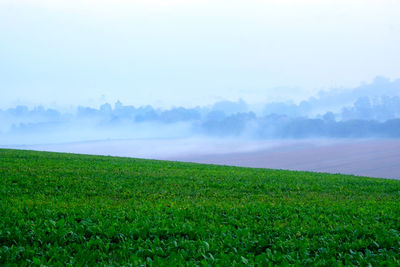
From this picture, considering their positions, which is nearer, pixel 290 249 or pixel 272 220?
pixel 290 249

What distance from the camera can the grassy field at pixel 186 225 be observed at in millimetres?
6137

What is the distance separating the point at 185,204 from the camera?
983 centimetres

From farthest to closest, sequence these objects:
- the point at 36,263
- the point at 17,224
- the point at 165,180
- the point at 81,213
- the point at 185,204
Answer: the point at 165,180, the point at 185,204, the point at 81,213, the point at 17,224, the point at 36,263

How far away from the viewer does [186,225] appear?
7.56m

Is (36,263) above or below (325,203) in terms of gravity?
below

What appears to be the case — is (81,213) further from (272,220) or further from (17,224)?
(272,220)

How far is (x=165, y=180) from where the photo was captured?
14.2m

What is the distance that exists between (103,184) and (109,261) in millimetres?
7060

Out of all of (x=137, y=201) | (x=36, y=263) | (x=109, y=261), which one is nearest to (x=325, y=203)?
(x=137, y=201)

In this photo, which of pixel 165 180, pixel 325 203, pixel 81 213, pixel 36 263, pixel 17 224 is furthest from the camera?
pixel 165 180

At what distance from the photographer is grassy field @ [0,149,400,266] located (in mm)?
6137

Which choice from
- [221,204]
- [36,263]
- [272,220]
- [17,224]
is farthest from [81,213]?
[272,220]

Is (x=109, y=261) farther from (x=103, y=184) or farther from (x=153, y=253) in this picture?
(x=103, y=184)

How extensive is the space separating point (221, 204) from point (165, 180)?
4.64 meters
